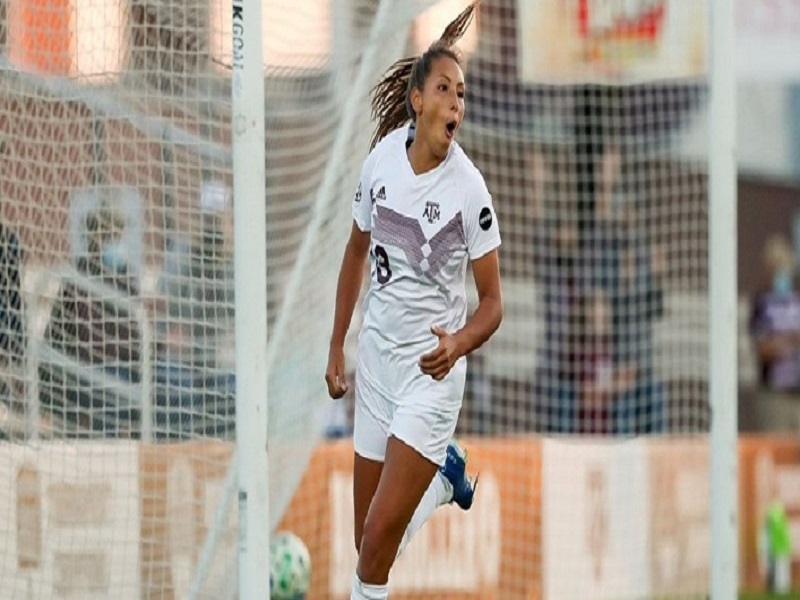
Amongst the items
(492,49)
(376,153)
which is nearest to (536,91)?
(492,49)

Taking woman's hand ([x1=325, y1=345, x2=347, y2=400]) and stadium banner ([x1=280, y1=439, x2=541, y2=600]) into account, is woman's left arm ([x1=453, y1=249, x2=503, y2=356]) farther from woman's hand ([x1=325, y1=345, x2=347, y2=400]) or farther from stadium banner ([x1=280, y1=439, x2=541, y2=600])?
stadium banner ([x1=280, y1=439, x2=541, y2=600])

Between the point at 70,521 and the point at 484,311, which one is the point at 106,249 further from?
the point at 484,311

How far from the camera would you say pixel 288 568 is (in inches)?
439

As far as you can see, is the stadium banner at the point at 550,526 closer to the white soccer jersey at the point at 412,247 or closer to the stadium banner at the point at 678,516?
the stadium banner at the point at 678,516

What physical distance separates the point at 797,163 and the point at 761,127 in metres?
1.04

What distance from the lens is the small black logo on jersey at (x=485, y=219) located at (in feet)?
22.8

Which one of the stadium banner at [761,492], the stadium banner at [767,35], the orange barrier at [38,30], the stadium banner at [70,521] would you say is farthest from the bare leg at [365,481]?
the stadium banner at [761,492]

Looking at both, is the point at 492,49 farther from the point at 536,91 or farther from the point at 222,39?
the point at 222,39

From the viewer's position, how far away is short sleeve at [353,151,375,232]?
23.5 ft

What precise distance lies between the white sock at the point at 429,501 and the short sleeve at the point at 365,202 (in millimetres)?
896

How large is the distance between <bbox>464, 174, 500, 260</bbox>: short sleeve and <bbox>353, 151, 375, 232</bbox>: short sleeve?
0.36m

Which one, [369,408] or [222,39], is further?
[222,39]

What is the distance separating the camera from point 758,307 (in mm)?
16766

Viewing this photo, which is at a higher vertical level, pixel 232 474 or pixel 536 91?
pixel 536 91
